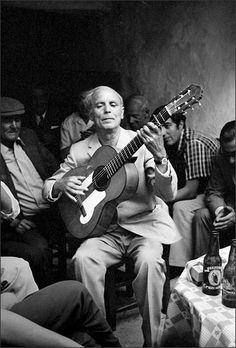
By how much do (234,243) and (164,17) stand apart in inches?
38.2

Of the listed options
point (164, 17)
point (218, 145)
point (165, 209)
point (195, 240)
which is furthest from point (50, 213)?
point (164, 17)

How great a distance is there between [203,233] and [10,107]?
977mm

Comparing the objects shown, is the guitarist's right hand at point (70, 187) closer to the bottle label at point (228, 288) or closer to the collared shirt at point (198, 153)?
the collared shirt at point (198, 153)

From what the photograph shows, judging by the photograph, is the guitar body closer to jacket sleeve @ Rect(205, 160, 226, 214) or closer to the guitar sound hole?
the guitar sound hole

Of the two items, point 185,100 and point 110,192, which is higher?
point 185,100

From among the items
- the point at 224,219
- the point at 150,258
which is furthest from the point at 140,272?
the point at 224,219

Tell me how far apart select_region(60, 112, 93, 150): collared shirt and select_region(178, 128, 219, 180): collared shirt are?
44 centimetres

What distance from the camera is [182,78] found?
67.9 inches

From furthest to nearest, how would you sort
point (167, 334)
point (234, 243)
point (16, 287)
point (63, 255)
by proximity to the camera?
point (63, 255), point (16, 287), point (167, 334), point (234, 243)

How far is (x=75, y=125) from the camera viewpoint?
71.5 inches

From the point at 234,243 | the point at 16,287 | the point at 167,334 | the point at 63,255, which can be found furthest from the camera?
the point at 63,255

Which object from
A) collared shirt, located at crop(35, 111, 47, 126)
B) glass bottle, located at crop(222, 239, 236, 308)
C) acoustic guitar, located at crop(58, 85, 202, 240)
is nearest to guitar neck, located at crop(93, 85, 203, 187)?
acoustic guitar, located at crop(58, 85, 202, 240)

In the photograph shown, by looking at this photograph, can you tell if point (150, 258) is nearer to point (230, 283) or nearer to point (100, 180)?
point (100, 180)

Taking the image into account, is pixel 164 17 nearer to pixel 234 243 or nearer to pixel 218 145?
pixel 218 145
